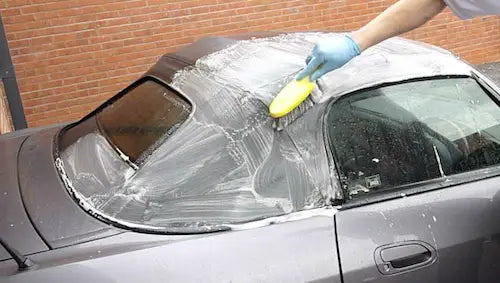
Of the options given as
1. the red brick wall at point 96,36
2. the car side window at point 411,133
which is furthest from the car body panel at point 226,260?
the red brick wall at point 96,36

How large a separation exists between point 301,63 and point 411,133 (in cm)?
54

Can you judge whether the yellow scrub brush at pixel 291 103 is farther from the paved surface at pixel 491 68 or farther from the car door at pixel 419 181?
the paved surface at pixel 491 68

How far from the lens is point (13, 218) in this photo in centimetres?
193

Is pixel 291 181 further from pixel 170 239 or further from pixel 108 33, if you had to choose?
pixel 108 33

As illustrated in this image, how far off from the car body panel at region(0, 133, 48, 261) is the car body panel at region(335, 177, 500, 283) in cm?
103

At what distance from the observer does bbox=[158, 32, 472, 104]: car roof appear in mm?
2209

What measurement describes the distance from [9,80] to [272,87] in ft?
9.02

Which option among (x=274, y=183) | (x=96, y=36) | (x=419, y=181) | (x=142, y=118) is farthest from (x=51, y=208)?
(x=96, y=36)

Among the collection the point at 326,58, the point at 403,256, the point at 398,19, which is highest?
the point at 398,19

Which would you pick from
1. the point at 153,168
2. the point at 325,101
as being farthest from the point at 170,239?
the point at 325,101

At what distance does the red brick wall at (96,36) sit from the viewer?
16.0ft

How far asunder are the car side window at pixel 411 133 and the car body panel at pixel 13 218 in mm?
1092

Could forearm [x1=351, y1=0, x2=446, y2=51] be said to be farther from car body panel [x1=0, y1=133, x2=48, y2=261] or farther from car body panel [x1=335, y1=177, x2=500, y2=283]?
car body panel [x1=0, y1=133, x2=48, y2=261]

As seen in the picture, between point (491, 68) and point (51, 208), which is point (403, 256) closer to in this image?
point (51, 208)
